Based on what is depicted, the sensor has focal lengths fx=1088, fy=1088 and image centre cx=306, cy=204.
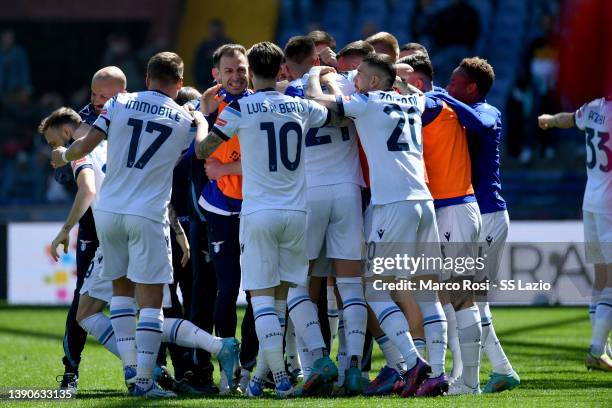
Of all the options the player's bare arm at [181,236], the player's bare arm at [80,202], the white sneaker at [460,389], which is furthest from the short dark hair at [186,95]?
the white sneaker at [460,389]

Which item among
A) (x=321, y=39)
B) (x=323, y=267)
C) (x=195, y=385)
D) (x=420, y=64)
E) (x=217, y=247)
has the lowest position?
(x=195, y=385)

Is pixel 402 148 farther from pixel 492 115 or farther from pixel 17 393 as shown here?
pixel 17 393

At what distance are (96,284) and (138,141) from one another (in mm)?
1192

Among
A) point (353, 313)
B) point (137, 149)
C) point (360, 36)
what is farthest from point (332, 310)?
point (360, 36)

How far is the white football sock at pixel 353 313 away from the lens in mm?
6426

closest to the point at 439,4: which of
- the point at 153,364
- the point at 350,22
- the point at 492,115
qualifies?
the point at 350,22

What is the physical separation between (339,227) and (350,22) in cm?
1652

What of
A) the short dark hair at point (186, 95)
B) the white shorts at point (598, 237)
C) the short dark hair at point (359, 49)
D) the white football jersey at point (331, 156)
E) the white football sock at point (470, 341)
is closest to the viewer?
the white football sock at point (470, 341)

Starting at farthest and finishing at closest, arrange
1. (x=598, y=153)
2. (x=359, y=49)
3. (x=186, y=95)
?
(x=598, y=153), (x=186, y=95), (x=359, y=49)

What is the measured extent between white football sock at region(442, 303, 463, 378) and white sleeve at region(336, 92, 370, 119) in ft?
4.89

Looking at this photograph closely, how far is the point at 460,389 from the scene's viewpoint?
6695mm

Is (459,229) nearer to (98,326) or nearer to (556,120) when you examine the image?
(556,120)

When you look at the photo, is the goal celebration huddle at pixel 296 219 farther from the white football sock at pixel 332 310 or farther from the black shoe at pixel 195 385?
the white football sock at pixel 332 310

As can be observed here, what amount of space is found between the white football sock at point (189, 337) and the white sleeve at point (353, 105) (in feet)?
5.08
